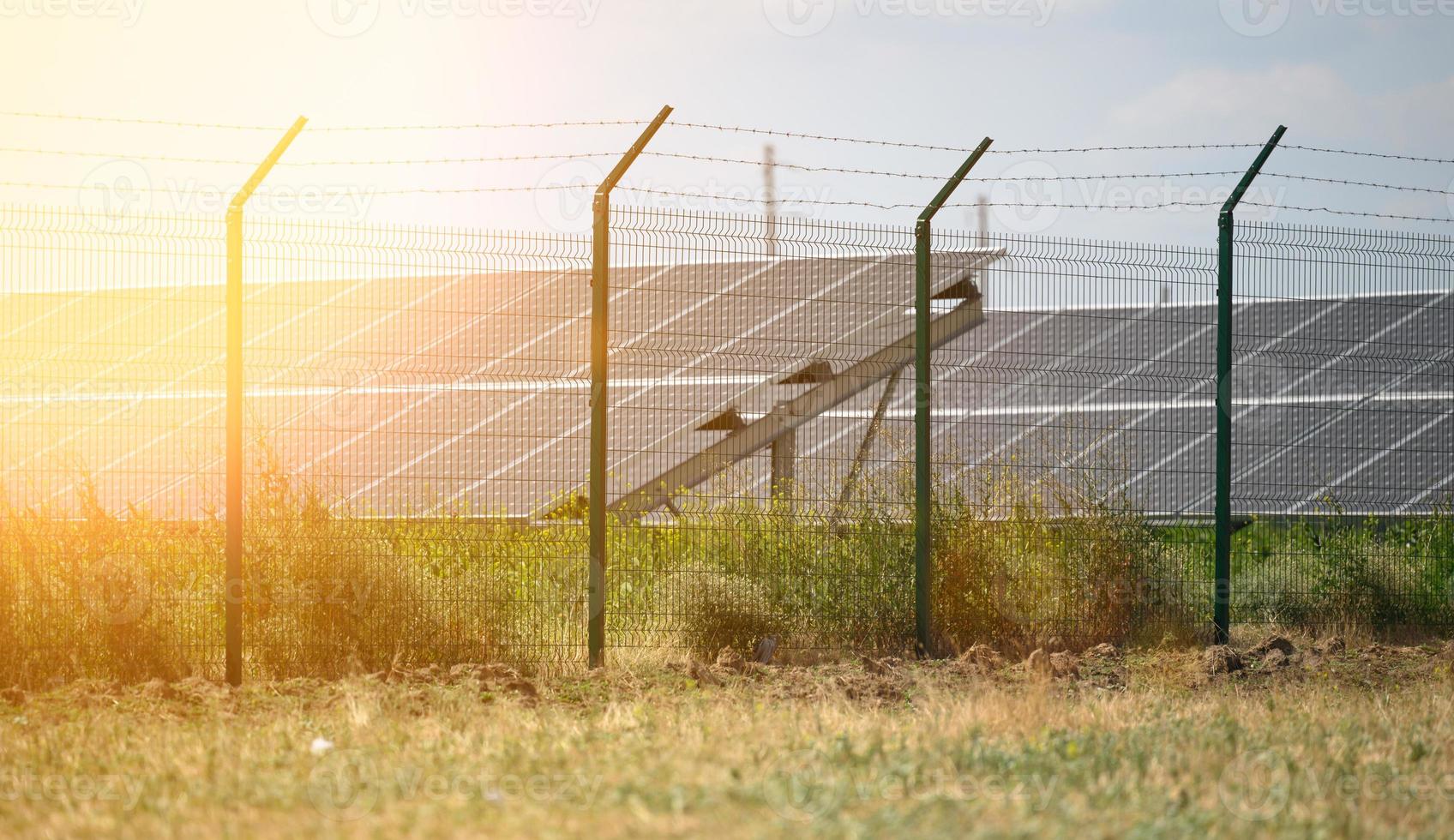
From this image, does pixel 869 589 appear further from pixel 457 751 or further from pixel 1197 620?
pixel 457 751

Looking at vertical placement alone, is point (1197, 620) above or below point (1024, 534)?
below

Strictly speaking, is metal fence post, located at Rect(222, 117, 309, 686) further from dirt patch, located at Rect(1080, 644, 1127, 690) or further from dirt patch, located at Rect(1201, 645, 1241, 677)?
dirt patch, located at Rect(1201, 645, 1241, 677)

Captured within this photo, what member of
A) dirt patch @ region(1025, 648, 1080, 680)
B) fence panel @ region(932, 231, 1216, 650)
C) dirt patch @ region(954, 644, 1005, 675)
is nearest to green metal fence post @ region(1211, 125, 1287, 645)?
fence panel @ region(932, 231, 1216, 650)

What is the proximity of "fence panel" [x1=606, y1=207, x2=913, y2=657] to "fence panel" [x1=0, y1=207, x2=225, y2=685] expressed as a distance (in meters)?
2.75

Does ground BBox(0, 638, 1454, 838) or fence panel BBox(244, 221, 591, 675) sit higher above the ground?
fence panel BBox(244, 221, 591, 675)

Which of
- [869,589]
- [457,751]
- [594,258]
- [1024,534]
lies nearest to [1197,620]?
[1024,534]

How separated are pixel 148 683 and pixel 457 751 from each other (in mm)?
2895

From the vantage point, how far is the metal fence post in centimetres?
753

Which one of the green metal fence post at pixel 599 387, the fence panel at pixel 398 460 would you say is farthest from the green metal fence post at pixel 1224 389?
the fence panel at pixel 398 460

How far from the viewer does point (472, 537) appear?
27.0 feet

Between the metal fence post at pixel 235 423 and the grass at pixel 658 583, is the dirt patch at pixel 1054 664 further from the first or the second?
the metal fence post at pixel 235 423

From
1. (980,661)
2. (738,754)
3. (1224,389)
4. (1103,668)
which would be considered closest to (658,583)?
(980,661)

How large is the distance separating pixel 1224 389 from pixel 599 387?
471cm

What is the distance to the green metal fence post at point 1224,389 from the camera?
9.27 metres
